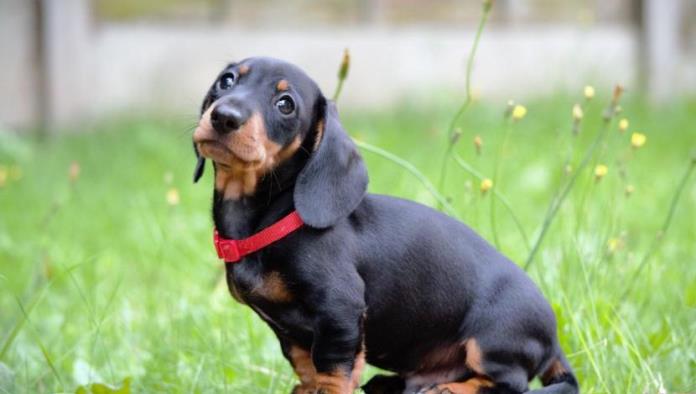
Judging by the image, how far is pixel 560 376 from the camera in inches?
109

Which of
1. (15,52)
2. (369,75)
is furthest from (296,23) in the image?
(15,52)

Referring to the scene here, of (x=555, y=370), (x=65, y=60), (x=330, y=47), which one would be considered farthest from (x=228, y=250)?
(x=330, y=47)

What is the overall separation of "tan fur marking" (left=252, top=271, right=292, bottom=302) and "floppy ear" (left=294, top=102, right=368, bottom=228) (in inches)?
5.8

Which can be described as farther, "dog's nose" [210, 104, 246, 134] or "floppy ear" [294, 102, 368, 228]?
"floppy ear" [294, 102, 368, 228]

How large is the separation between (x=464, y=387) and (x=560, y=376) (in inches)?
12.2

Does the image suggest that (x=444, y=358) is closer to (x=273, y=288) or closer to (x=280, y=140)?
(x=273, y=288)

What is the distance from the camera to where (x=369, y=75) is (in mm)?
9266

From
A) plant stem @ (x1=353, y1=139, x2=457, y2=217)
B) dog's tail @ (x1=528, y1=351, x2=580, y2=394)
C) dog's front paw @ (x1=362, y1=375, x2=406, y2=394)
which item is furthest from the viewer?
plant stem @ (x1=353, y1=139, x2=457, y2=217)

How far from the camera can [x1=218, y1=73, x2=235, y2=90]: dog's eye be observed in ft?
8.24

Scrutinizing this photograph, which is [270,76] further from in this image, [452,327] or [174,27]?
[174,27]

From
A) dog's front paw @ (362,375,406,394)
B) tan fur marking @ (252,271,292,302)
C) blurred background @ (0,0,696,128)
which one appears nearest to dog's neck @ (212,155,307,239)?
tan fur marking @ (252,271,292,302)

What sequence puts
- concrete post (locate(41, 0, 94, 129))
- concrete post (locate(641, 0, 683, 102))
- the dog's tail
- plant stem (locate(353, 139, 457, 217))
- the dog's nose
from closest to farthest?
the dog's nose
the dog's tail
plant stem (locate(353, 139, 457, 217))
concrete post (locate(41, 0, 94, 129))
concrete post (locate(641, 0, 683, 102))

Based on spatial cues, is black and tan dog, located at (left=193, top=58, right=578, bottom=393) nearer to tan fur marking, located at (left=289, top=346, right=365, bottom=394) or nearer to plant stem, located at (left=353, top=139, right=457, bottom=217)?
tan fur marking, located at (left=289, top=346, right=365, bottom=394)

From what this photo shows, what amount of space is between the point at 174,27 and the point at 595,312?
636cm
